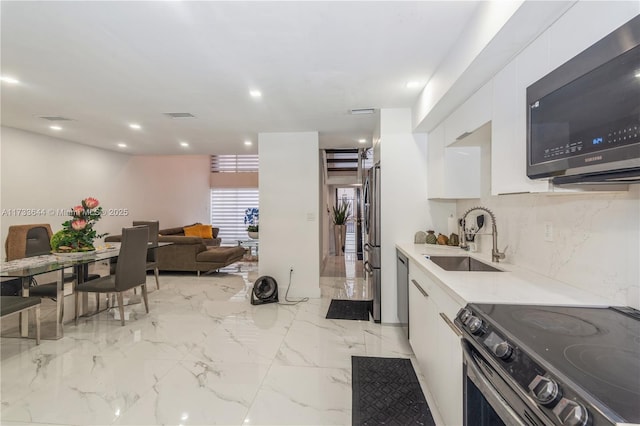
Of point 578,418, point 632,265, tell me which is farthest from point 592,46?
point 578,418

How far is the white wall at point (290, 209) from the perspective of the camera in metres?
4.61

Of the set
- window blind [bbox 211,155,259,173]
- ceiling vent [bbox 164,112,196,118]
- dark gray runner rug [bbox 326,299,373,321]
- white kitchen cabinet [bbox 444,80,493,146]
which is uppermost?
window blind [bbox 211,155,259,173]

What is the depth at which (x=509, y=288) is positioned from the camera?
62.2 inches

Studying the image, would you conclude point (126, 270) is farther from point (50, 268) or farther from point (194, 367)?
point (194, 367)

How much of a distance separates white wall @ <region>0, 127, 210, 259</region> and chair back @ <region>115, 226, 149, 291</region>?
2510mm

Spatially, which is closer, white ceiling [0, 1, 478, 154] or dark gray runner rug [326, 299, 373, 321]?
white ceiling [0, 1, 478, 154]

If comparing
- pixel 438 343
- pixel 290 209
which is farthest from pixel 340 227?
pixel 438 343

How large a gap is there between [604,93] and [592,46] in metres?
0.20

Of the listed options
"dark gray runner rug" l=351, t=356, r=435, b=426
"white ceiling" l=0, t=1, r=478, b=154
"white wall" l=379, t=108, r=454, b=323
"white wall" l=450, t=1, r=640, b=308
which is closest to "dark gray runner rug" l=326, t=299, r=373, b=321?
"white wall" l=379, t=108, r=454, b=323

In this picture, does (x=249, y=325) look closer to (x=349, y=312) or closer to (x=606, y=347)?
(x=349, y=312)

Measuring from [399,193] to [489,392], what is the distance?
2.58 meters

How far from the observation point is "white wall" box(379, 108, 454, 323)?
3.47m

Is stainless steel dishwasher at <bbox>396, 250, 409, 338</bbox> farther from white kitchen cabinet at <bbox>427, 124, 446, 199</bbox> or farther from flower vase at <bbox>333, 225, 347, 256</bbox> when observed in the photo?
flower vase at <bbox>333, 225, 347, 256</bbox>

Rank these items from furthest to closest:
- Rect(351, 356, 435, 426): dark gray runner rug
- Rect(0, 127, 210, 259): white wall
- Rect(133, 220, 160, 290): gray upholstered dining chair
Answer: Rect(133, 220, 160, 290): gray upholstered dining chair
Rect(0, 127, 210, 259): white wall
Rect(351, 356, 435, 426): dark gray runner rug
